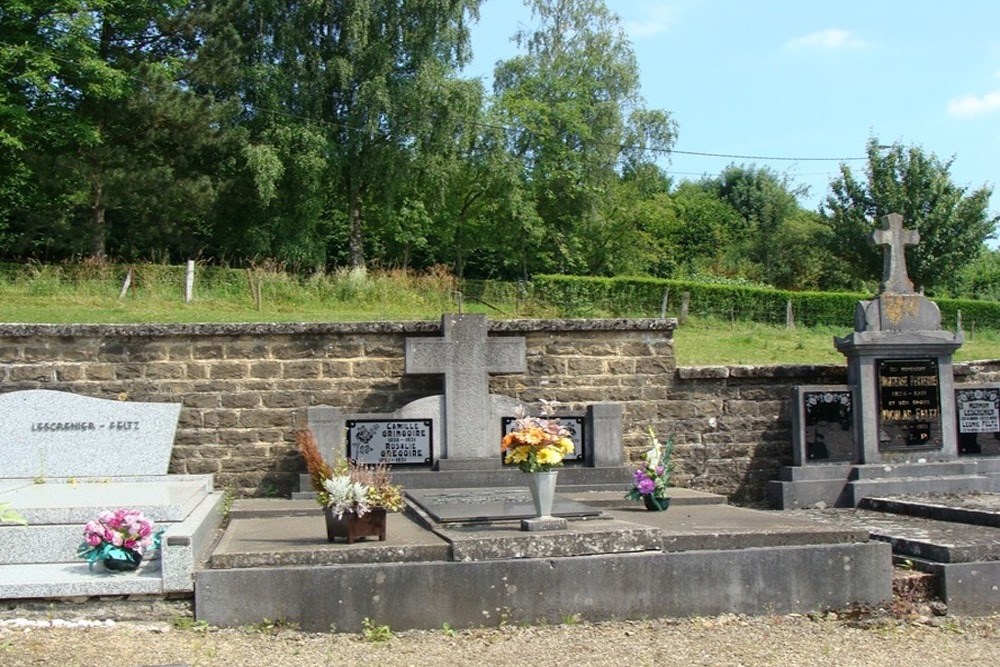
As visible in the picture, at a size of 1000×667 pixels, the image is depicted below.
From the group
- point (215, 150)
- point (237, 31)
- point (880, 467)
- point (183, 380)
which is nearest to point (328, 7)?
point (237, 31)

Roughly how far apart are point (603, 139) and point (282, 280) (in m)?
20.5

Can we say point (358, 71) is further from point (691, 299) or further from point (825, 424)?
point (825, 424)

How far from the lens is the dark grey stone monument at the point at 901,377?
11.0m

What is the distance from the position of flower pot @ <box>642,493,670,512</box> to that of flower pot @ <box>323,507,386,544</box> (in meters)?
2.71

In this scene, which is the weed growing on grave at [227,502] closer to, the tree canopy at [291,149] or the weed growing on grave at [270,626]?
the weed growing on grave at [270,626]

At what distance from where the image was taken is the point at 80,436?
9578 mm

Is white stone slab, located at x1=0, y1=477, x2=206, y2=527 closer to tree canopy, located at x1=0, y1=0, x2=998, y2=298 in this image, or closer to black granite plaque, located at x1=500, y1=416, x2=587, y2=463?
black granite plaque, located at x1=500, y1=416, x2=587, y2=463

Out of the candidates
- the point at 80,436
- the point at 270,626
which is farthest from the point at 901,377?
the point at 80,436

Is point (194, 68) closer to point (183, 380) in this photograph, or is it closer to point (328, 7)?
point (328, 7)

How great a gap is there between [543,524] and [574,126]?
32087 mm

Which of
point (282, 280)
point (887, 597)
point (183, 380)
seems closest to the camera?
point (887, 597)

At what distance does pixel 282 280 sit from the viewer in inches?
819

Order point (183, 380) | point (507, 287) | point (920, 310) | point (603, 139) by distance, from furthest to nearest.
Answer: point (603, 139)
point (507, 287)
point (920, 310)
point (183, 380)

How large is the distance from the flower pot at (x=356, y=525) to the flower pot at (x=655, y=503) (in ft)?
8.90
